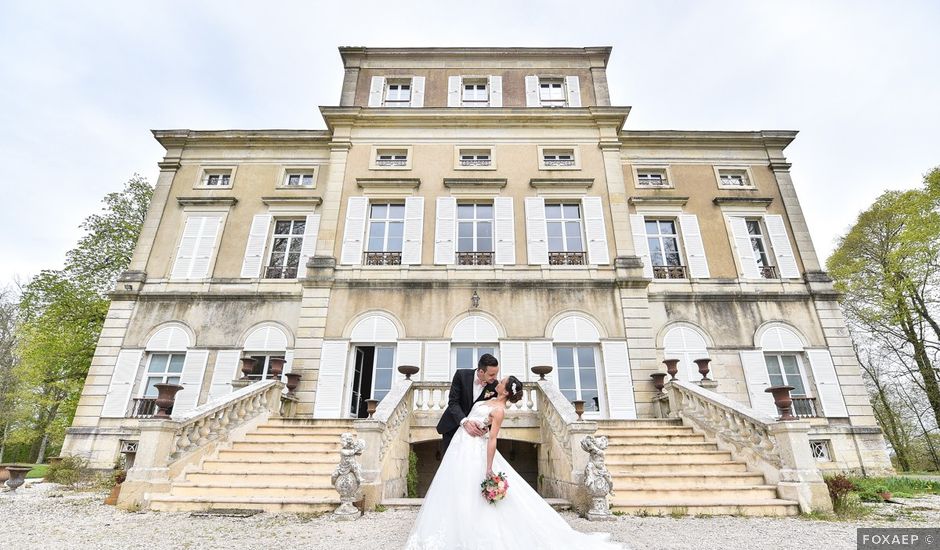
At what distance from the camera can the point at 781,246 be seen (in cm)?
1357

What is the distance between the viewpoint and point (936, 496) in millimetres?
7480

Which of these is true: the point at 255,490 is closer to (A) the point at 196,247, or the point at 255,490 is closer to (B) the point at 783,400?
(B) the point at 783,400

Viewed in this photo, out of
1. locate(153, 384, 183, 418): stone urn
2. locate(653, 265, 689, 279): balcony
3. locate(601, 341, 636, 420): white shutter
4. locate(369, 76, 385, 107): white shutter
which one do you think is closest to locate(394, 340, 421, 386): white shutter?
locate(601, 341, 636, 420): white shutter

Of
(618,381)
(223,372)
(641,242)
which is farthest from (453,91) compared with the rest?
(223,372)

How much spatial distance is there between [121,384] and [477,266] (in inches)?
421

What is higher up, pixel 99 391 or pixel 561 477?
pixel 99 391

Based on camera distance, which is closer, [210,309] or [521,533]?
[521,533]

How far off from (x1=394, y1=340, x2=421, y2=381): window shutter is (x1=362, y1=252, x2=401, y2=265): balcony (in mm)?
2629

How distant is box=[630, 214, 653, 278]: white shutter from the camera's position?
13422 mm

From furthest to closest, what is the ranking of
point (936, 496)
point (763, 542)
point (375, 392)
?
point (375, 392), point (936, 496), point (763, 542)

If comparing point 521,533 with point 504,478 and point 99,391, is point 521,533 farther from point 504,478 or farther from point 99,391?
point 99,391

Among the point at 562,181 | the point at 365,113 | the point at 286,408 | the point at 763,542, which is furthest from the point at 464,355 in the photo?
the point at 365,113

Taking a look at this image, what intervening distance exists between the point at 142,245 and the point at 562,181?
13.8m

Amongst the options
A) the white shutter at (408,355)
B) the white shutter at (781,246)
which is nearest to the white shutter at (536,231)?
the white shutter at (408,355)
